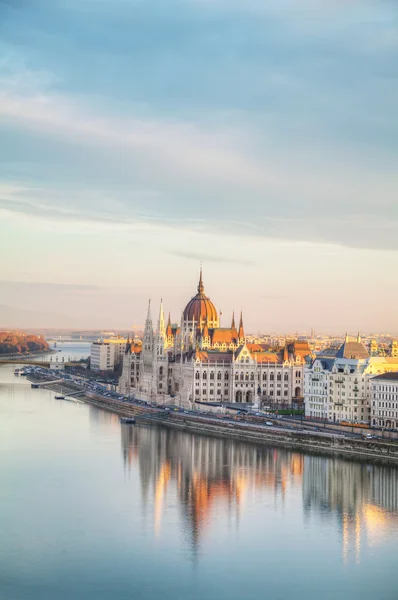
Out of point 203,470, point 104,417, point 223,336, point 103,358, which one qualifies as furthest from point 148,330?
point 103,358

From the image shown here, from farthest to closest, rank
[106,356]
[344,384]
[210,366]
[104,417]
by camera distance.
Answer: [106,356]
[210,366]
[104,417]
[344,384]

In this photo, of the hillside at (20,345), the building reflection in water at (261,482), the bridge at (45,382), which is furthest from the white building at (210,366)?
the hillside at (20,345)

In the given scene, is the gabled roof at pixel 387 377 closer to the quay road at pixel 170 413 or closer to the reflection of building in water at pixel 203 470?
the quay road at pixel 170 413

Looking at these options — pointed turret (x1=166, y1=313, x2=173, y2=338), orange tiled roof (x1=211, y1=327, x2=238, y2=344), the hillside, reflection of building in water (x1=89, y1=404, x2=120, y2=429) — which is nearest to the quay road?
reflection of building in water (x1=89, y1=404, x2=120, y2=429)

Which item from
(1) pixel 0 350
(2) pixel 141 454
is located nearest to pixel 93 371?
(1) pixel 0 350

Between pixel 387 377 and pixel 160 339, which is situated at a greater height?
pixel 160 339

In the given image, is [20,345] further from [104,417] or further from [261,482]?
[261,482]
